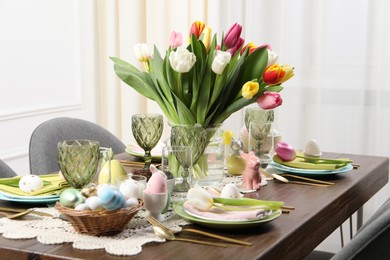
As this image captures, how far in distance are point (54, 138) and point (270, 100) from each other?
96cm

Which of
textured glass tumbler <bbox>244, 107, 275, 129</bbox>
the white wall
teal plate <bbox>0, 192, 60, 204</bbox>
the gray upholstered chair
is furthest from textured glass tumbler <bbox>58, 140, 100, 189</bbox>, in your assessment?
the white wall

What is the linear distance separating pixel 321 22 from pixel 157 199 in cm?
229

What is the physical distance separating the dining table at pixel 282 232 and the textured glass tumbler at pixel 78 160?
0.19 metres

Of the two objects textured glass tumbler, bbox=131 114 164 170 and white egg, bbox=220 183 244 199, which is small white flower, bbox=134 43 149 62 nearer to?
textured glass tumbler, bbox=131 114 164 170

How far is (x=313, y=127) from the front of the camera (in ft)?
12.5

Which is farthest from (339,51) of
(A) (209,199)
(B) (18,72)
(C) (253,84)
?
(A) (209,199)

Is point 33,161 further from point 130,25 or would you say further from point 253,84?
point 130,25

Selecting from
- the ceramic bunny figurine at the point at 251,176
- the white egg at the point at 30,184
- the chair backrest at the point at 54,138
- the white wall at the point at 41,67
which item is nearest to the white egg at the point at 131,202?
the white egg at the point at 30,184

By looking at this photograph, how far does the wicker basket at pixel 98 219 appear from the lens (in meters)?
1.52

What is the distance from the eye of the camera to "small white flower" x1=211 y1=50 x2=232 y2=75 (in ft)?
6.38

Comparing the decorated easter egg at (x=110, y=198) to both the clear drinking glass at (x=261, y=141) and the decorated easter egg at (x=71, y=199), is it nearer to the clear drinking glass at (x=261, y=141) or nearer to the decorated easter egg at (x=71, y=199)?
the decorated easter egg at (x=71, y=199)

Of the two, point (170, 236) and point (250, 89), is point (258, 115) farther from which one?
point (170, 236)

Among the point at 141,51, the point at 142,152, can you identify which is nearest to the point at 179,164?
the point at 141,51

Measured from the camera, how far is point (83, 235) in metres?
1.54
